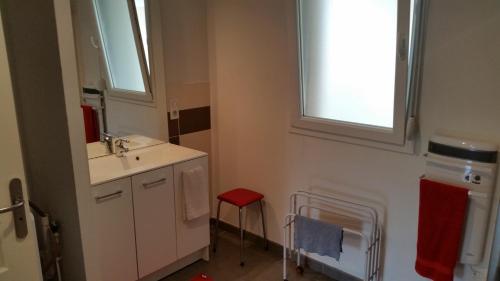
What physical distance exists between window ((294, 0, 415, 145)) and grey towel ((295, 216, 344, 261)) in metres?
0.59

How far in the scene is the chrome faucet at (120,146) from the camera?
2.78m

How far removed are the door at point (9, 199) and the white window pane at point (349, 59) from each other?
5.70ft

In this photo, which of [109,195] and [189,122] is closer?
[109,195]

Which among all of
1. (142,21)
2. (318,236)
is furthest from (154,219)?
(142,21)

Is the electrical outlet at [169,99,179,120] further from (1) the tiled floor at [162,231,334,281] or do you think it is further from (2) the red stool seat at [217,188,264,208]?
(1) the tiled floor at [162,231,334,281]

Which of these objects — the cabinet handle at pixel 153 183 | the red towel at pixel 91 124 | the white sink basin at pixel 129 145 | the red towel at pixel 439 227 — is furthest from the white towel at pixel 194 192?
the red towel at pixel 439 227

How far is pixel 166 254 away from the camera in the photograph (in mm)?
2787

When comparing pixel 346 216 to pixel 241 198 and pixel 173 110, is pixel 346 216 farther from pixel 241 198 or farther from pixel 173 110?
pixel 173 110

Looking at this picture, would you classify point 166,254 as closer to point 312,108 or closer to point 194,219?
point 194,219

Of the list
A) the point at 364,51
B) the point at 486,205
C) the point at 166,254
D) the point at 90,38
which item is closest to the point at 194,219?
the point at 166,254

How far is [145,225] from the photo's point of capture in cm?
262

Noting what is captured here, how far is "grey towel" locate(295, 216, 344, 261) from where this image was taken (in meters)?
2.57

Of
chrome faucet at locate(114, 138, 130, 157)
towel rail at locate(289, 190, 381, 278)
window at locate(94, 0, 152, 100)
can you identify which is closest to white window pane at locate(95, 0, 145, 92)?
window at locate(94, 0, 152, 100)

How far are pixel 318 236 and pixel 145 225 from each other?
1108 mm
